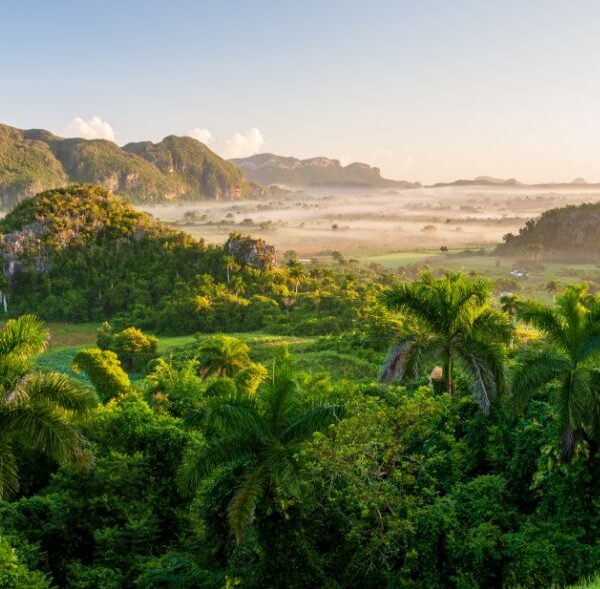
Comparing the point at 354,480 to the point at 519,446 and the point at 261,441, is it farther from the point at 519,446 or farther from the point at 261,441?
the point at 519,446

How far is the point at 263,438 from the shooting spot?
47.7 ft

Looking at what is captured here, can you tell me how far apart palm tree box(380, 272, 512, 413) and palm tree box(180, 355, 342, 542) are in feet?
12.5

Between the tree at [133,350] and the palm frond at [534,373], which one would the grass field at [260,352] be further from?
the palm frond at [534,373]

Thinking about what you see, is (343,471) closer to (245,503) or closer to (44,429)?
(245,503)

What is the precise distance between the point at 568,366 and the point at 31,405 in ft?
41.5

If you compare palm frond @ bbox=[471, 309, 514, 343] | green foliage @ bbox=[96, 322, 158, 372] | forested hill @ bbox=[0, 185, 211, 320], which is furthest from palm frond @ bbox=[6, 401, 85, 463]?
forested hill @ bbox=[0, 185, 211, 320]

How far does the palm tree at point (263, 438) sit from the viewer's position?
13898mm

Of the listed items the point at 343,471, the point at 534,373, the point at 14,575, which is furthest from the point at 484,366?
the point at 14,575

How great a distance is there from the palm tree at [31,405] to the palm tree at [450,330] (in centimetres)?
893

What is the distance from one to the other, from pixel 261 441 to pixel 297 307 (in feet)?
237

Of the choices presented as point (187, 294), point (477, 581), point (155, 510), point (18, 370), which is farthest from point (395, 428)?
point (187, 294)

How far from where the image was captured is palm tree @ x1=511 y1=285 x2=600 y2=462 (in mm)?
13297

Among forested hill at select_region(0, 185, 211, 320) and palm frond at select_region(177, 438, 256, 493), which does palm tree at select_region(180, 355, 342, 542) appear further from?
forested hill at select_region(0, 185, 211, 320)

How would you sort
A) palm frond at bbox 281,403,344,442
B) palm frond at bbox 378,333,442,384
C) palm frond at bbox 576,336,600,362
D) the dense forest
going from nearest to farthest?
the dense forest → palm frond at bbox 576,336,600,362 → palm frond at bbox 281,403,344,442 → palm frond at bbox 378,333,442,384
